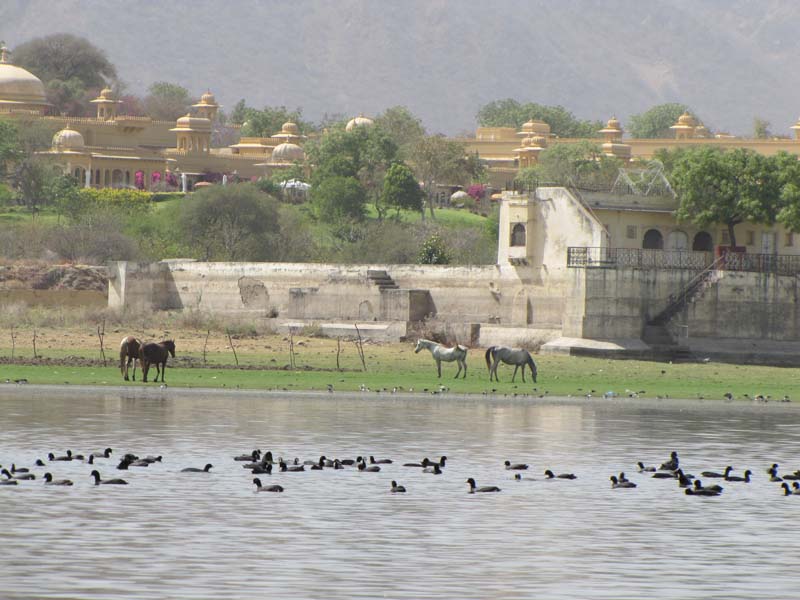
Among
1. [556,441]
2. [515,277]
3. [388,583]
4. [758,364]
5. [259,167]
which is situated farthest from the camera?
[259,167]

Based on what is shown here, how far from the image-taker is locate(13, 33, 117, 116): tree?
532 ft

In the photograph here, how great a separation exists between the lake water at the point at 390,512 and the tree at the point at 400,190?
60392 mm

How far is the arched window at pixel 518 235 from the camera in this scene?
194ft

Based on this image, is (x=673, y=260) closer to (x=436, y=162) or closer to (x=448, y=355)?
(x=448, y=355)

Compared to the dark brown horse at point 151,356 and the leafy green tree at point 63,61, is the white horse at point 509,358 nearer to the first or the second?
the dark brown horse at point 151,356

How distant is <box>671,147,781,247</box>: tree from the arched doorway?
1162 millimetres

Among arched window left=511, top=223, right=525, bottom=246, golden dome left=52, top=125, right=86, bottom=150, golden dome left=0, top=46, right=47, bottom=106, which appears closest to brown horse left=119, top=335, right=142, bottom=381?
arched window left=511, top=223, right=525, bottom=246

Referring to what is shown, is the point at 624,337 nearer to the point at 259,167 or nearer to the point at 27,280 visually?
the point at 27,280

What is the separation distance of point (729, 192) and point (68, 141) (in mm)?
58046

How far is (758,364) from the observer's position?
174 ft

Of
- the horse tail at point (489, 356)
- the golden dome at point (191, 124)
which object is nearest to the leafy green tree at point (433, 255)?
the horse tail at point (489, 356)

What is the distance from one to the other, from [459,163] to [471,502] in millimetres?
84463

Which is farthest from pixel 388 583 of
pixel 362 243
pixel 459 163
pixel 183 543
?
pixel 459 163

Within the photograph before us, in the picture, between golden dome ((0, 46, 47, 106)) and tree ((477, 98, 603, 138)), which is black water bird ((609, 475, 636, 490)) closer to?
golden dome ((0, 46, 47, 106))
